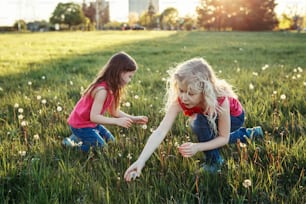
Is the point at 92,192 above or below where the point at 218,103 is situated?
below

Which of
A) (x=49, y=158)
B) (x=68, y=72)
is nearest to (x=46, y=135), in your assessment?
(x=49, y=158)

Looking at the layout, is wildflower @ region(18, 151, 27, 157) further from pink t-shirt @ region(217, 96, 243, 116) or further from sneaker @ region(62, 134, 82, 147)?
pink t-shirt @ region(217, 96, 243, 116)

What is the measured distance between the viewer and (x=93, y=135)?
3459mm

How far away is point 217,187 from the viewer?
92.4 inches

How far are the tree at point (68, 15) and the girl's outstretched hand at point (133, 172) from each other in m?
77.5

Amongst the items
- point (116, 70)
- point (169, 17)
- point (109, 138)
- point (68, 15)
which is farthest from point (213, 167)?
point (169, 17)

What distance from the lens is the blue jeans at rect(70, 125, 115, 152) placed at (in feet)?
10.9

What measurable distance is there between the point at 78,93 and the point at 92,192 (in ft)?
10.3

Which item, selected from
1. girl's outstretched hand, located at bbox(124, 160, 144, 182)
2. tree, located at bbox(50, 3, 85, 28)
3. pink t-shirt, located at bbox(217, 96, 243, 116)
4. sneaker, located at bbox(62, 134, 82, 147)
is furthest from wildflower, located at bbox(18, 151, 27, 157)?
tree, located at bbox(50, 3, 85, 28)

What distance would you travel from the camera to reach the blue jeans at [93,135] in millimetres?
3328

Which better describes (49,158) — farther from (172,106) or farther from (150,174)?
(172,106)

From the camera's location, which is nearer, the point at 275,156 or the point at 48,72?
the point at 275,156

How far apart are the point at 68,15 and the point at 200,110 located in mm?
78913

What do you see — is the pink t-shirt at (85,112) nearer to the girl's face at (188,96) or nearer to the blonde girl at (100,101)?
the blonde girl at (100,101)
